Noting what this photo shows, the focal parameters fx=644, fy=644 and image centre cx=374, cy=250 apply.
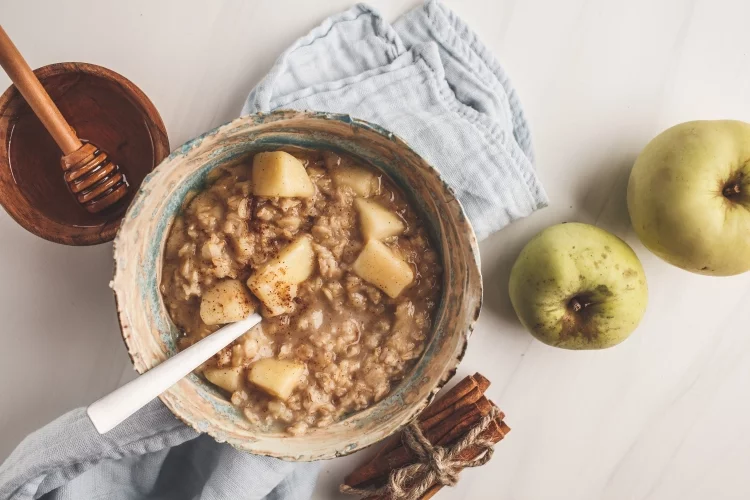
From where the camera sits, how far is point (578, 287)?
148cm

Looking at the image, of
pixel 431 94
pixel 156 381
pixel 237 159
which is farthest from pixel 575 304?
pixel 156 381

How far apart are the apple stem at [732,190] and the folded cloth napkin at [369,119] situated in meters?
0.41

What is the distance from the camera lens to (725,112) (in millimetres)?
1664

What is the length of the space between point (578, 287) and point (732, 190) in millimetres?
413

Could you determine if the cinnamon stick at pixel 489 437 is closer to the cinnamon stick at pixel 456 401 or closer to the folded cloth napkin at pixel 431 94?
the cinnamon stick at pixel 456 401

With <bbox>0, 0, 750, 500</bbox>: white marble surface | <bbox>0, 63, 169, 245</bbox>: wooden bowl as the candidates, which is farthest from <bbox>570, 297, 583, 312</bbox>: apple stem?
<bbox>0, 63, 169, 245</bbox>: wooden bowl

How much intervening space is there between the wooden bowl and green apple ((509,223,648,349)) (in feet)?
2.88

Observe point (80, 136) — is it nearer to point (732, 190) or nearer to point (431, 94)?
point (431, 94)

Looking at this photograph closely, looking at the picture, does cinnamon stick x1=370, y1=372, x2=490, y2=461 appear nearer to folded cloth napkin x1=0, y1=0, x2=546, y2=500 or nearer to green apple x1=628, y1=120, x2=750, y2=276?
folded cloth napkin x1=0, y1=0, x2=546, y2=500

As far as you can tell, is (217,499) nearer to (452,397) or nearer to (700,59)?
(452,397)

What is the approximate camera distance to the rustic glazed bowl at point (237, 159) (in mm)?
1239

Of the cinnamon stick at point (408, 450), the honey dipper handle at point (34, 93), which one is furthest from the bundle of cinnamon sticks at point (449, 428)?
the honey dipper handle at point (34, 93)

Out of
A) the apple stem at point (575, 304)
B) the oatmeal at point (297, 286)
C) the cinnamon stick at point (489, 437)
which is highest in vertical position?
the oatmeal at point (297, 286)

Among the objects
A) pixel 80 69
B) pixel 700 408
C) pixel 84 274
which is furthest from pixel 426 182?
pixel 700 408
